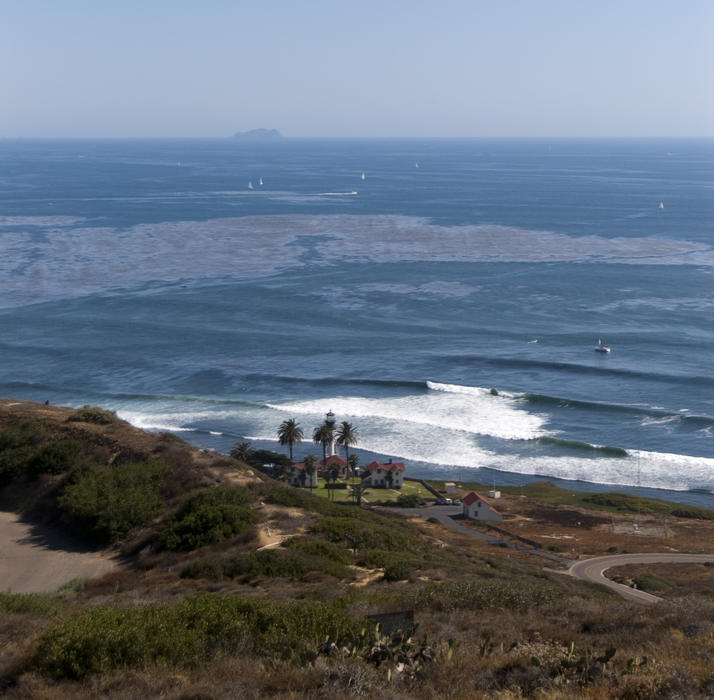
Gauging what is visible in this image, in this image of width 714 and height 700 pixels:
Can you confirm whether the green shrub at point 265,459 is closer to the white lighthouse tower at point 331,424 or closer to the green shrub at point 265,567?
the white lighthouse tower at point 331,424

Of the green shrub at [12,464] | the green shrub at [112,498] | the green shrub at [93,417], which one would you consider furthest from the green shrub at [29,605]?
the green shrub at [93,417]

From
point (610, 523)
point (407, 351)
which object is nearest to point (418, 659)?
point (610, 523)

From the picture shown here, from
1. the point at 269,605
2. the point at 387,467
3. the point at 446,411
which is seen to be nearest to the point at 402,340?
the point at 446,411

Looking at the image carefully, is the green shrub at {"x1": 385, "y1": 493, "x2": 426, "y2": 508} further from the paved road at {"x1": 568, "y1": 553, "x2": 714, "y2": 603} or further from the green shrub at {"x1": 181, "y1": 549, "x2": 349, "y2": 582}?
the green shrub at {"x1": 181, "y1": 549, "x2": 349, "y2": 582}

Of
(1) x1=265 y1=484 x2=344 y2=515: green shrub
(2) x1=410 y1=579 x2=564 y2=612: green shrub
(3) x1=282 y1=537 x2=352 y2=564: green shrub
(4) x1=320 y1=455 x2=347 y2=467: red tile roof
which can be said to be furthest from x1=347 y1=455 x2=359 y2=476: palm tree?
(2) x1=410 y1=579 x2=564 y2=612: green shrub

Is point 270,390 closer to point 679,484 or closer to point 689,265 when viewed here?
point 679,484
